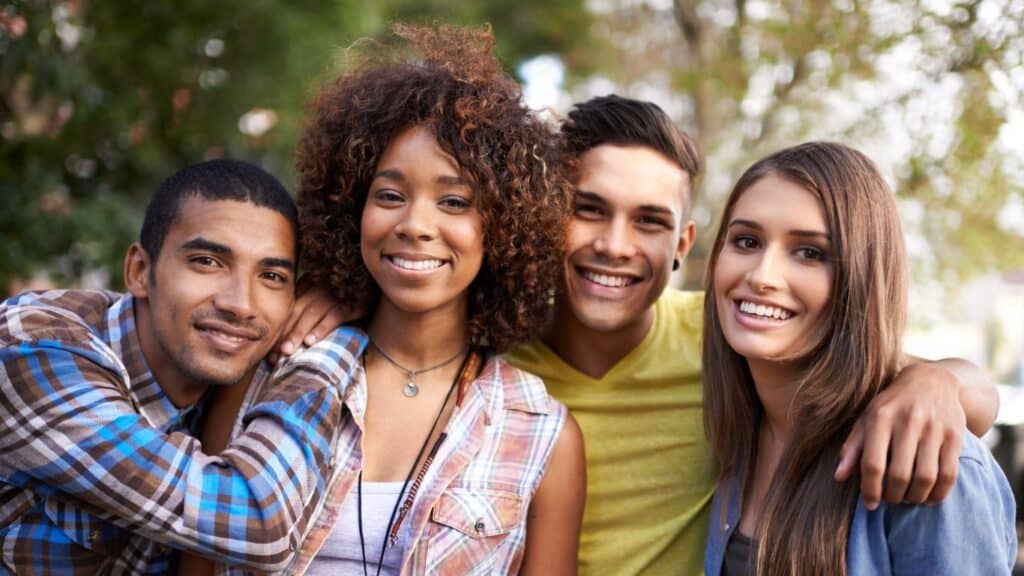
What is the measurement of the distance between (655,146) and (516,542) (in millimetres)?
1311

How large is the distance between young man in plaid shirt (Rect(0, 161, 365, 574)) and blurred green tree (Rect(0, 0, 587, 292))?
1704mm

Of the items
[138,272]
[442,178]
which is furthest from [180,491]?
[442,178]

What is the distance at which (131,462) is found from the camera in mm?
2086

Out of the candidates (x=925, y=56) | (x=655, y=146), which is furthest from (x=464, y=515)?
(x=925, y=56)

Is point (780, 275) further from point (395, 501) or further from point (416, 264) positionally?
point (395, 501)

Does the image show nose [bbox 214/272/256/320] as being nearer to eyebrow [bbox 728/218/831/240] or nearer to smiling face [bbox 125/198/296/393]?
smiling face [bbox 125/198/296/393]

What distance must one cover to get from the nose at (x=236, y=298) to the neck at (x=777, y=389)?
4.40 feet

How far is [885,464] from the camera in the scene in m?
2.07

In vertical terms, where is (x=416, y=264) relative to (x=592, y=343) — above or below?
above

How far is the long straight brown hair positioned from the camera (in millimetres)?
2221

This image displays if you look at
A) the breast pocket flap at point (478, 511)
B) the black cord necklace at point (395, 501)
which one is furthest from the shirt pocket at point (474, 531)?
the black cord necklace at point (395, 501)

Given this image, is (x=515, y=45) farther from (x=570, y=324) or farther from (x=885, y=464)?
(x=885, y=464)

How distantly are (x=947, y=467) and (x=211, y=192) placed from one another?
6.37 feet

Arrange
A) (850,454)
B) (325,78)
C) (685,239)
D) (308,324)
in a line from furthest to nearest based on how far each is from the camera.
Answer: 1. (325,78)
2. (685,239)
3. (308,324)
4. (850,454)
